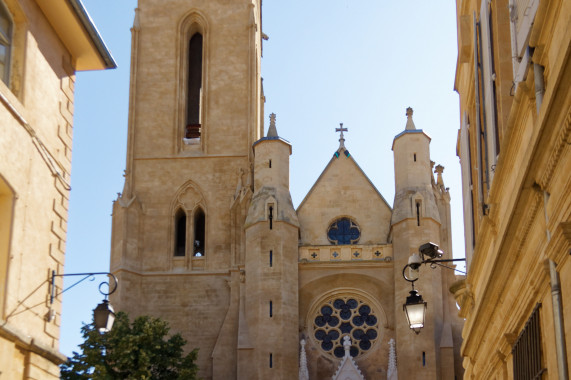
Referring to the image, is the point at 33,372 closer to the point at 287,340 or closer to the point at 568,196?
the point at 568,196

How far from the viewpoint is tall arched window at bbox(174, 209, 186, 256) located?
34625mm

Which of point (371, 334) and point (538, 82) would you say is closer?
point (538, 82)

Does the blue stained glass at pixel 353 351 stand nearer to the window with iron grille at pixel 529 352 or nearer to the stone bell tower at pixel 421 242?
the stone bell tower at pixel 421 242

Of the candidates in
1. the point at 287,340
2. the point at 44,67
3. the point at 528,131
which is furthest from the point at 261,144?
the point at 528,131

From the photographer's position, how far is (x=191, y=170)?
1383 inches

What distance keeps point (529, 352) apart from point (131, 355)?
18938 mm

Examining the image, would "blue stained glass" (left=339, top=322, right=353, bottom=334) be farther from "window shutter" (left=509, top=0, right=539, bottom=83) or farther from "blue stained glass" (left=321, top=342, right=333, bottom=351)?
"window shutter" (left=509, top=0, right=539, bottom=83)

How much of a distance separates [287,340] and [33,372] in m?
20.1

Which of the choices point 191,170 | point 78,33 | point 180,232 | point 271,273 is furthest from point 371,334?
point 78,33

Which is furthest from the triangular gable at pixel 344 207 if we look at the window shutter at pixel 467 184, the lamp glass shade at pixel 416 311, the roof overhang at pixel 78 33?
the lamp glass shade at pixel 416 311

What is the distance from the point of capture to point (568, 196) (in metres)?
7.02

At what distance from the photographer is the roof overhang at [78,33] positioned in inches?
474

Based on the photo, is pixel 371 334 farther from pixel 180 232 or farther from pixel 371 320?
pixel 180 232

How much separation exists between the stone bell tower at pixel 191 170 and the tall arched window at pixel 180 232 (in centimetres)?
4
